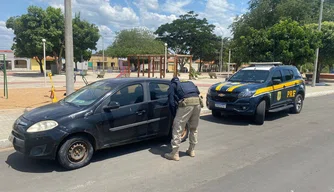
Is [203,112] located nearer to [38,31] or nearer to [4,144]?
[4,144]

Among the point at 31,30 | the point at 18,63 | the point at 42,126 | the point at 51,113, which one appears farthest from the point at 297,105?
the point at 18,63

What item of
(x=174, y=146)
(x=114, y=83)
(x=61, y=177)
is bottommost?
(x=61, y=177)

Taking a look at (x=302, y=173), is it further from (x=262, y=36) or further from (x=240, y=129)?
(x=262, y=36)

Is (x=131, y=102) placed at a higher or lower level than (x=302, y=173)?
higher

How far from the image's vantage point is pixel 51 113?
4.53m

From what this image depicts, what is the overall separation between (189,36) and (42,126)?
62672 mm

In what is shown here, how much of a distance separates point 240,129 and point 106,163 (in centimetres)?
412

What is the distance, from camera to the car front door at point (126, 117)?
4.80 meters

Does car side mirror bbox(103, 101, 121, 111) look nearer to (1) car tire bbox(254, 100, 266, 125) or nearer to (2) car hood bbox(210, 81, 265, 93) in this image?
(2) car hood bbox(210, 81, 265, 93)

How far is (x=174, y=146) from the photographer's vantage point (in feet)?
15.9

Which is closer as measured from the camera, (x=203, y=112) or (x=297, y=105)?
(x=203, y=112)

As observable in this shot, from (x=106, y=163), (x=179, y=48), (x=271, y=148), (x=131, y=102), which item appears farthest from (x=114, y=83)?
(x=179, y=48)

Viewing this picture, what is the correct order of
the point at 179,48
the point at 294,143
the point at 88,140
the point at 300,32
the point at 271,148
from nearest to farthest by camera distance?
1. the point at 88,140
2. the point at 271,148
3. the point at 294,143
4. the point at 300,32
5. the point at 179,48

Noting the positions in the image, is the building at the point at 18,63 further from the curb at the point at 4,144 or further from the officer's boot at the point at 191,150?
the officer's boot at the point at 191,150
